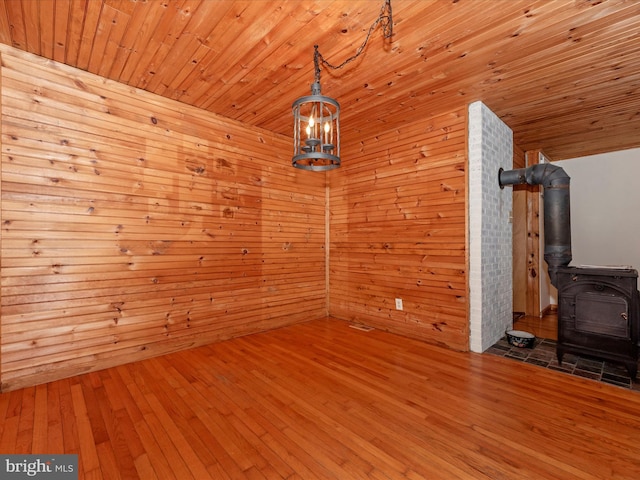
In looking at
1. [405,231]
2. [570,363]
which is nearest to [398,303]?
[405,231]

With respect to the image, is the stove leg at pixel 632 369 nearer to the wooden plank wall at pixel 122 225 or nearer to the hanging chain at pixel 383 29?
the hanging chain at pixel 383 29

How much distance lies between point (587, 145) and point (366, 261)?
400 cm

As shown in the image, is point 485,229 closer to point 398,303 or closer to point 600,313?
point 600,313

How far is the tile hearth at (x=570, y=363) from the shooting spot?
254cm

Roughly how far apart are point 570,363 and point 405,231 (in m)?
2.12

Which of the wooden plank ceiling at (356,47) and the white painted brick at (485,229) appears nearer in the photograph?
the wooden plank ceiling at (356,47)

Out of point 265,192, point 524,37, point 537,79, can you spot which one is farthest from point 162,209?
point 537,79

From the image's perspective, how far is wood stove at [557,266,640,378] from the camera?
8.29 feet

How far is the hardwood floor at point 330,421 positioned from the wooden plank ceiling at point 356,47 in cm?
275

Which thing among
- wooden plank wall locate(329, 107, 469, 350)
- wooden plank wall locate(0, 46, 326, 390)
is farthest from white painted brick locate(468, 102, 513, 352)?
wooden plank wall locate(0, 46, 326, 390)

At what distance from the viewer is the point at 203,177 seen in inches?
137

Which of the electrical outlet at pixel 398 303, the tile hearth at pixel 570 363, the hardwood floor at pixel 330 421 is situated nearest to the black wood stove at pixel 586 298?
the tile hearth at pixel 570 363

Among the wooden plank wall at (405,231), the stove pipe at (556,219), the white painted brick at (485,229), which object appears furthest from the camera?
the wooden plank wall at (405,231)

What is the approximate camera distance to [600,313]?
2654 mm
